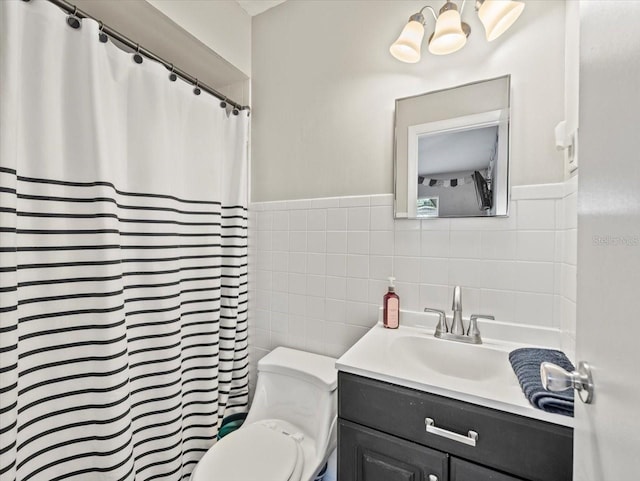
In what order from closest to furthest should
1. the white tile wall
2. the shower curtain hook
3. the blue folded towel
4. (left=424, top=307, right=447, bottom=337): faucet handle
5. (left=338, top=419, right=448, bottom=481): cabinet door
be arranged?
the blue folded towel, (left=338, top=419, right=448, bottom=481): cabinet door, the shower curtain hook, the white tile wall, (left=424, top=307, right=447, bottom=337): faucet handle

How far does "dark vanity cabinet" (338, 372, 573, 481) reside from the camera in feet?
2.30

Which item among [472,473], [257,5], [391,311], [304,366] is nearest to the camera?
[472,473]

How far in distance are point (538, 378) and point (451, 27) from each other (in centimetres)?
120

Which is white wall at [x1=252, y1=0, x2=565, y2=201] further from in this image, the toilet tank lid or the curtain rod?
the toilet tank lid

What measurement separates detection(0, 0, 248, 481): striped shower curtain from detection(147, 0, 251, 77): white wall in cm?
24

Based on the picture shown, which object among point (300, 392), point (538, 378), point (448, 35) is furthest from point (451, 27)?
point (300, 392)

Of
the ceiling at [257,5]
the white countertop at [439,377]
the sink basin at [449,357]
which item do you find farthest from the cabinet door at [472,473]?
the ceiling at [257,5]

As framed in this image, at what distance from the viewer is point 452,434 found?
781mm

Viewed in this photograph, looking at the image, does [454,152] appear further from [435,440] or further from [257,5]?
[257,5]

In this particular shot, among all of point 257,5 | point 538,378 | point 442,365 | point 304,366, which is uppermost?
point 257,5

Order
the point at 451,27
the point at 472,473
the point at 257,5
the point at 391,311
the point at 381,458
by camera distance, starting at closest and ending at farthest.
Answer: the point at 472,473
the point at 381,458
the point at 451,27
the point at 391,311
the point at 257,5

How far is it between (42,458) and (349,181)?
4.86ft

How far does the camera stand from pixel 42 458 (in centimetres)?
91

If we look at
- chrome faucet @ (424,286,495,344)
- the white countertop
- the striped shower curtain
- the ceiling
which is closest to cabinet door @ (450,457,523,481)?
the white countertop
